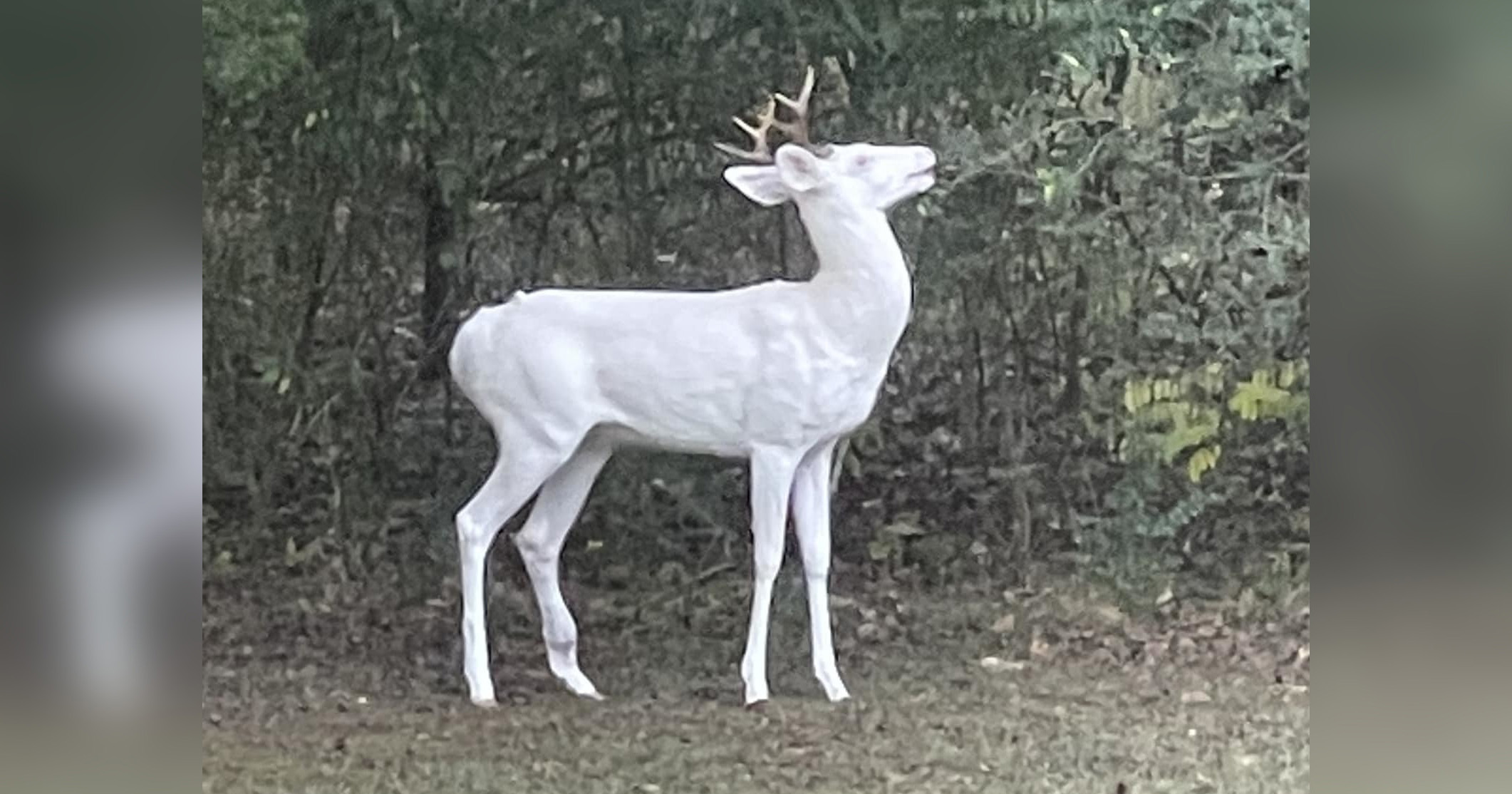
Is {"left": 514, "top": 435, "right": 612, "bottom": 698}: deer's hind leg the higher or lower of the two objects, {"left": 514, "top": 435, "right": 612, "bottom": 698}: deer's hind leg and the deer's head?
the lower

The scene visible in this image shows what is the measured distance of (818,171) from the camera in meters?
4.04

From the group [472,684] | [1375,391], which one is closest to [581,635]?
[472,684]

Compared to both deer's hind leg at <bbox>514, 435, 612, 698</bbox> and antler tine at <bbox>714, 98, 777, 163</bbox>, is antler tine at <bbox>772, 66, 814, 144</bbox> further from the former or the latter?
deer's hind leg at <bbox>514, 435, 612, 698</bbox>

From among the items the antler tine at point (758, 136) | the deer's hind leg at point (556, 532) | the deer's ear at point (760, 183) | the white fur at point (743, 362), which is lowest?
the deer's hind leg at point (556, 532)

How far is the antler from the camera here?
13.3ft

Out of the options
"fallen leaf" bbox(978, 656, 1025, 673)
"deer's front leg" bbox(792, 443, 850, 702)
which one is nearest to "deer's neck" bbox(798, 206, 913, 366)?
"deer's front leg" bbox(792, 443, 850, 702)

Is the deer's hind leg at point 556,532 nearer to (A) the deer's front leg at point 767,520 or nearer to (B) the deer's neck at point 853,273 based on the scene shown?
(A) the deer's front leg at point 767,520

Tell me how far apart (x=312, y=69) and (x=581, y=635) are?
1.47 metres

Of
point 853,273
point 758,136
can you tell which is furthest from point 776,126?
point 853,273

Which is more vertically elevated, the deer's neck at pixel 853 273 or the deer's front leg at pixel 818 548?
the deer's neck at pixel 853 273

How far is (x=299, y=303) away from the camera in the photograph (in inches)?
161

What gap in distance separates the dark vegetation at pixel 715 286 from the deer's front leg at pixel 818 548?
46 millimetres

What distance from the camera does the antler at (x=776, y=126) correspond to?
4047 millimetres

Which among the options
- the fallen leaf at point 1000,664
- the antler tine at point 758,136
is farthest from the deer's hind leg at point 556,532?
the fallen leaf at point 1000,664
